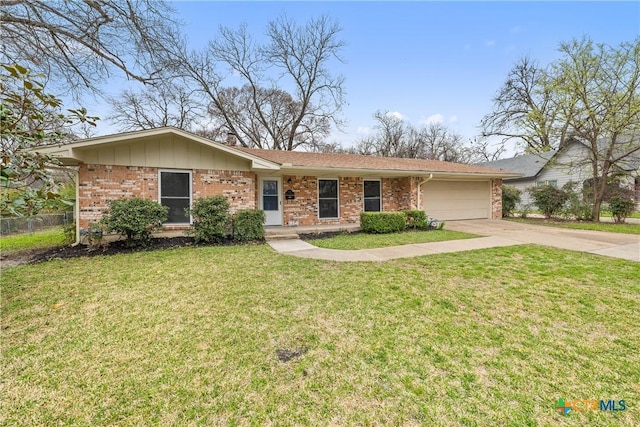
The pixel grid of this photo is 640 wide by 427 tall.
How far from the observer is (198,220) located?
25.0 ft

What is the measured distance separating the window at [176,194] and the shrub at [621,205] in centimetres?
1677

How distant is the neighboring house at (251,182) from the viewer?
732 cm

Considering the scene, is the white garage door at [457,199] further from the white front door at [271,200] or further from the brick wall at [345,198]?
the white front door at [271,200]

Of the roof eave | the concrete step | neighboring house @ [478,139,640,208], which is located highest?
neighboring house @ [478,139,640,208]

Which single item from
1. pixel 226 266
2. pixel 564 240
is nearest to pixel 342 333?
pixel 226 266

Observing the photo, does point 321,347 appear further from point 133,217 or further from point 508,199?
point 508,199

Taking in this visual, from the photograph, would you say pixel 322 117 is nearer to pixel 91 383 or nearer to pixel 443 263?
pixel 443 263

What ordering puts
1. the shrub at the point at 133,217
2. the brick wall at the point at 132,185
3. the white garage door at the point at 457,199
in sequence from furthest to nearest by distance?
the white garage door at the point at 457,199, the brick wall at the point at 132,185, the shrub at the point at 133,217

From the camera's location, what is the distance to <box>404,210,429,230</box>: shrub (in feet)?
34.3

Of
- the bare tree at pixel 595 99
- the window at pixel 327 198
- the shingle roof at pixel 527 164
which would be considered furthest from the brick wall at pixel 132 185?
the shingle roof at pixel 527 164

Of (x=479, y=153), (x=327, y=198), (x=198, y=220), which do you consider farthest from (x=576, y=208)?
(x=479, y=153)

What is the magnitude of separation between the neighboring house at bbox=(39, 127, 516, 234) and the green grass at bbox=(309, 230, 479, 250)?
2.44m

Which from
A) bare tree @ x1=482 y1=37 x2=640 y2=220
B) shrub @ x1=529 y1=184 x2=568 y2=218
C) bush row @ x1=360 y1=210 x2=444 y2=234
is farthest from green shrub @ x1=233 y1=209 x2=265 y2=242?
shrub @ x1=529 y1=184 x2=568 y2=218

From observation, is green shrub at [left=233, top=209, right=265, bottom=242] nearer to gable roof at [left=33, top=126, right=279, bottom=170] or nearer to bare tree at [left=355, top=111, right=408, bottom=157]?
gable roof at [left=33, top=126, right=279, bottom=170]
